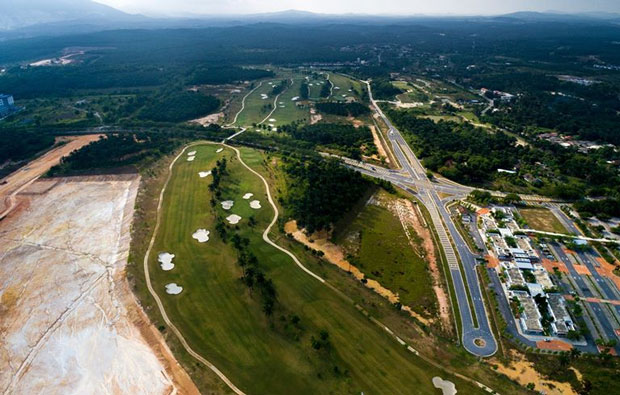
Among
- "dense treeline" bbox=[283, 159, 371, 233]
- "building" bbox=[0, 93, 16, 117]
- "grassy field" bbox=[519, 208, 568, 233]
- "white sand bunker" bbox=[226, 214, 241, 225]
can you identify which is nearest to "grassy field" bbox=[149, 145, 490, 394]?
"white sand bunker" bbox=[226, 214, 241, 225]

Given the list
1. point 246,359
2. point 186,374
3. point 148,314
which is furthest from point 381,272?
point 148,314

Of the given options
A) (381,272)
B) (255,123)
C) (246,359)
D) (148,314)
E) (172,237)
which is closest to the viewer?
(246,359)

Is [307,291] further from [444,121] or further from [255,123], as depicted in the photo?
[444,121]

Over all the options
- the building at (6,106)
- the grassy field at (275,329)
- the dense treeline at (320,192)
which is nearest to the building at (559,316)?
the grassy field at (275,329)

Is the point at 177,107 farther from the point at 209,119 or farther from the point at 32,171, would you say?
the point at 32,171

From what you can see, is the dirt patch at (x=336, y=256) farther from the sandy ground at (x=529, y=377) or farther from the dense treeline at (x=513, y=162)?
the dense treeline at (x=513, y=162)
